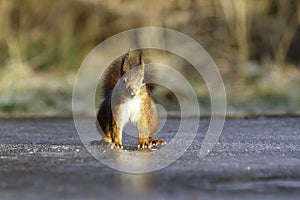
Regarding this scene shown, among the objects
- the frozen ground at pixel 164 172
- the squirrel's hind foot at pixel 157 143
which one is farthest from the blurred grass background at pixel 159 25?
the squirrel's hind foot at pixel 157 143

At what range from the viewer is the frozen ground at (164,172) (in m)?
4.32

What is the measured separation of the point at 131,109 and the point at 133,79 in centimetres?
22

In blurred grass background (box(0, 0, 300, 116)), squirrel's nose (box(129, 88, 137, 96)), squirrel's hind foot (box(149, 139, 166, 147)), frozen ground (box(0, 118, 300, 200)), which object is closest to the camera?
frozen ground (box(0, 118, 300, 200))

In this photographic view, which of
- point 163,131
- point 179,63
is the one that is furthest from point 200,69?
point 163,131

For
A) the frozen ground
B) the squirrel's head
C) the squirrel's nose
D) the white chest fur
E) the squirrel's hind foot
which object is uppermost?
the squirrel's head

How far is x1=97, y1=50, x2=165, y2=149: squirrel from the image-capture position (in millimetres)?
5793

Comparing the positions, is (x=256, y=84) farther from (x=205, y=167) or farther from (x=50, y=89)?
(x=205, y=167)

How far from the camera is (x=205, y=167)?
5133 mm

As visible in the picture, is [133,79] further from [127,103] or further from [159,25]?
[159,25]

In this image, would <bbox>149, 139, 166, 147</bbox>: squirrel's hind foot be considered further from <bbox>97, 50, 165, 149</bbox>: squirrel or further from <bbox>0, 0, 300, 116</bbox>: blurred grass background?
<bbox>0, 0, 300, 116</bbox>: blurred grass background

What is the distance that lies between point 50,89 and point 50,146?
4407 mm

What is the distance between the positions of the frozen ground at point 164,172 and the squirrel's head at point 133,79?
0.54 metres

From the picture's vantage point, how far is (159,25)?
12.4 m

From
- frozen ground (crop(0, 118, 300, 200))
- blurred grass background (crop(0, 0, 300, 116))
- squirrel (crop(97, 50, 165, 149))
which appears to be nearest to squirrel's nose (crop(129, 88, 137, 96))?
squirrel (crop(97, 50, 165, 149))
